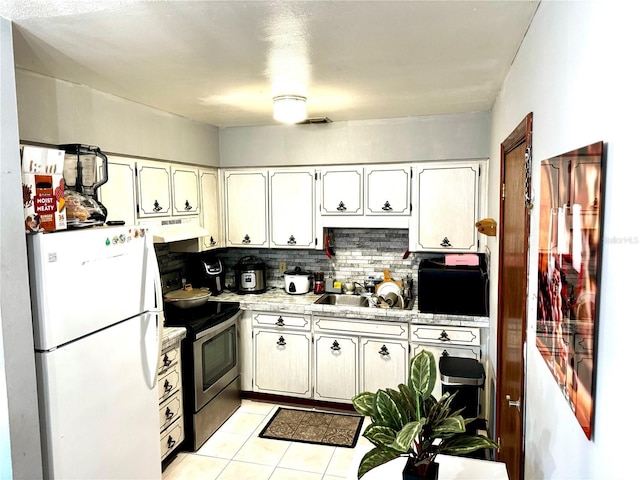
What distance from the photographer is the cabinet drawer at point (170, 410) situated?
119 inches

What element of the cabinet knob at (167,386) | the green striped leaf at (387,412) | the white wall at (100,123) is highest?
the white wall at (100,123)

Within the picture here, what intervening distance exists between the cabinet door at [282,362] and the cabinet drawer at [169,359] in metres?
0.96

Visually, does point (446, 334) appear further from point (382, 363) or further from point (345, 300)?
point (345, 300)

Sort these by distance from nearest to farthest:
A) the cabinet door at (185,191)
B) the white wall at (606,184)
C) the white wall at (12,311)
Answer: the white wall at (606,184)
the white wall at (12,311)
the cabinet door at (185,191)

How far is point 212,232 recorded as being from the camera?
4.20m

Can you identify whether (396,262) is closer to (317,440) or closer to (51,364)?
(317,440)

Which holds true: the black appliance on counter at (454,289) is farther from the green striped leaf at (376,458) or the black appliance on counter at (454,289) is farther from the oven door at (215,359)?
the green striped leaf at (376,458)

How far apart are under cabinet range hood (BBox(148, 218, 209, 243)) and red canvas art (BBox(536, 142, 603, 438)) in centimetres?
265

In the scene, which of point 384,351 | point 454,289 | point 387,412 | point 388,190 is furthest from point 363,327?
point 387,412

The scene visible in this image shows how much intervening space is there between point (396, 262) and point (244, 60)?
2.51 m

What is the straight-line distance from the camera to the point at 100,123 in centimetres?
285

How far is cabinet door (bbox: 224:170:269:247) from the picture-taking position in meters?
4.26

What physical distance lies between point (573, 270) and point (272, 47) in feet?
5.34

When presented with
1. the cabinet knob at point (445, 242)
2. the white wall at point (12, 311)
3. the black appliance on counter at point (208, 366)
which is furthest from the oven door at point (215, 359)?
the cabinet knob at point (445, 242)
